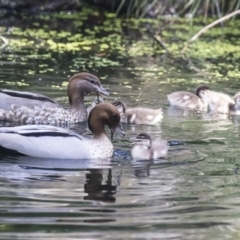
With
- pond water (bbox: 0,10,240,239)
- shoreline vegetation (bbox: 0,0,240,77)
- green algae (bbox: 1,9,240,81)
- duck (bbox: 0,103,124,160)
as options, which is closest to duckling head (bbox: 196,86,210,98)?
pond water (bbox: 0,10,240,239)

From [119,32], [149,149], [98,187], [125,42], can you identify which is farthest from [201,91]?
[119,32]

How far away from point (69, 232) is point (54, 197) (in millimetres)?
844

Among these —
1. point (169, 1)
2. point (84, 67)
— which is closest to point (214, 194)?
point (84, 67)

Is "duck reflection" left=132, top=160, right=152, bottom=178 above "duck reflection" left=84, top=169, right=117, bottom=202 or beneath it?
above

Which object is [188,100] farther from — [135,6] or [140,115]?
[135,6]

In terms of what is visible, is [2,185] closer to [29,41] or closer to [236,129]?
[236,129]

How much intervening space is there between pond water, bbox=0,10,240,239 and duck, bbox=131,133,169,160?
0.08 metres

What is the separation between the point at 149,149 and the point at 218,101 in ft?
9.20

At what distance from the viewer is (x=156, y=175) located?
7.29 meters

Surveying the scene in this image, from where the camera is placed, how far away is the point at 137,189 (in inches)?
267

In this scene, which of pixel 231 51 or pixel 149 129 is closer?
pixel 149 129

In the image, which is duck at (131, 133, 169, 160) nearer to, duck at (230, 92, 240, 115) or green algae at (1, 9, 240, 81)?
duck at (230, 92, 240, 115)

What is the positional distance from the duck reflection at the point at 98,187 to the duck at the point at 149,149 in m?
0.47

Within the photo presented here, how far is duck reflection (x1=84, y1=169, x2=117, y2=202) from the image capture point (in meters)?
6.56
